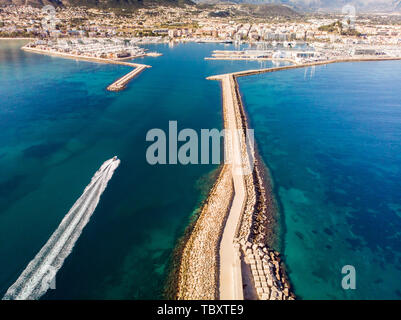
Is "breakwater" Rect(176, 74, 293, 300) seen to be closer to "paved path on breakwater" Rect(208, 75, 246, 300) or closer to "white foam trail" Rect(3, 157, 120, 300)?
"paved path on breakwater" Rect(208, 75, 246, 300)

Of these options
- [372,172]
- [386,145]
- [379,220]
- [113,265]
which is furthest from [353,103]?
[113,265]

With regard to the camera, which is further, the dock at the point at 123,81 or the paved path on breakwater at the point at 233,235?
the dock at the point at 123,81

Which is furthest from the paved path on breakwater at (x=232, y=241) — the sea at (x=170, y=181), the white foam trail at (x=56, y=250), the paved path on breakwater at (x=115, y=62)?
the paved path on breakwater at (x=115, y=62)

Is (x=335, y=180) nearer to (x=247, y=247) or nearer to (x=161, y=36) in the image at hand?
(x=247, y=247)

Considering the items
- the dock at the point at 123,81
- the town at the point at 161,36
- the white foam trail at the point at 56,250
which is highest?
the town at the point at 161,36

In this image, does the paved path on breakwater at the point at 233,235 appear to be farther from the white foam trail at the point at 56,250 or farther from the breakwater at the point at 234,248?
the white foam trail at the point at 56,250

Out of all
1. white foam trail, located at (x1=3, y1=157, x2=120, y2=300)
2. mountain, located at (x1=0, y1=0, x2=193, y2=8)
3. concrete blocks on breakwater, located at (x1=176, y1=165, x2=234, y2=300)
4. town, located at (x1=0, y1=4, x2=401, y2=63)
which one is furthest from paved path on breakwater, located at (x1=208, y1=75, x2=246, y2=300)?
mountain, located at (x1=0, y1=0, x2=193, y2=8)
